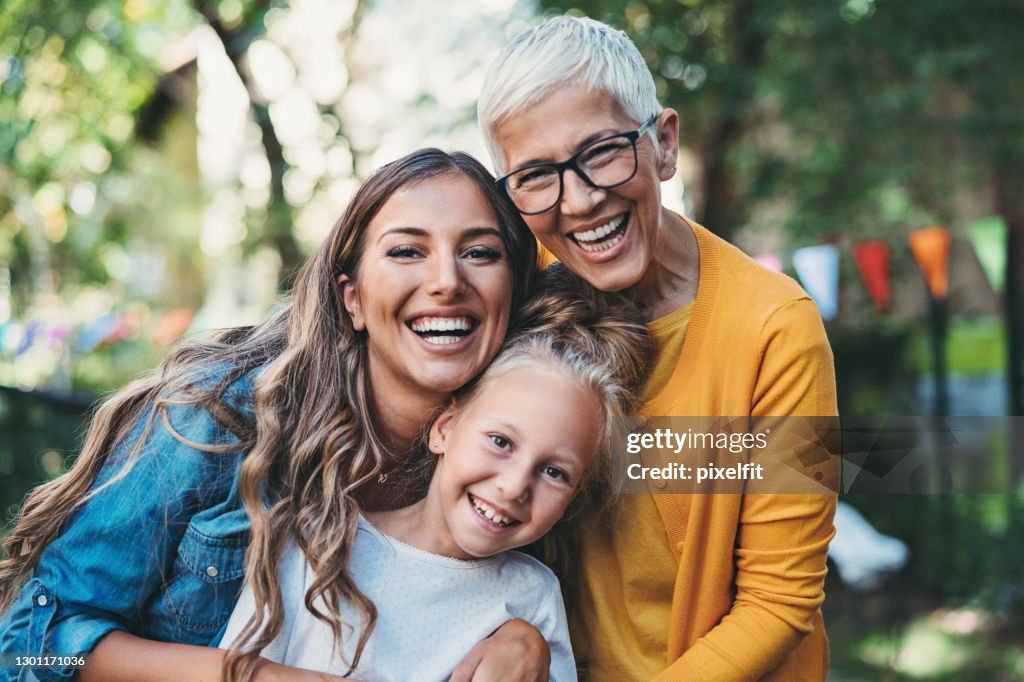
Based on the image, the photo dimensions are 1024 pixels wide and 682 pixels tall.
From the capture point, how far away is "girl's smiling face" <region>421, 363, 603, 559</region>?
1.92m

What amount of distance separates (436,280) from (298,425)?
1.45 feet

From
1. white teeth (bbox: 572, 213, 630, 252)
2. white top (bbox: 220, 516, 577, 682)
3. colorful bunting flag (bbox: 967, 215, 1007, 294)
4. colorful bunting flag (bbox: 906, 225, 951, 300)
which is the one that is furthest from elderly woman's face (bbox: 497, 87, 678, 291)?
colorful bunting flag (bbox: 906, 225, 951, 300)

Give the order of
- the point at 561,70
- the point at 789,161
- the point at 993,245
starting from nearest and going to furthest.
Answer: the point at 561,70, the point at 993,245, the point at 789,161

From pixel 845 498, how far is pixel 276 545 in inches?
187

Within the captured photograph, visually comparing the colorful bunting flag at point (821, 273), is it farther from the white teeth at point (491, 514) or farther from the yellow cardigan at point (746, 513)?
the white teeth at point (491, 514)

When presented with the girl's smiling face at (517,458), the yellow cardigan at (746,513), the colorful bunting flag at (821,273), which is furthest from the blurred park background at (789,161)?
the girl's smiling face at (517,458)

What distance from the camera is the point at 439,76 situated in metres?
6.77

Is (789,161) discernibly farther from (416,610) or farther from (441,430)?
(416,610)

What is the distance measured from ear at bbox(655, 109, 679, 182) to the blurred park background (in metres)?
3.39

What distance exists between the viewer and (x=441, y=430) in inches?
82.1

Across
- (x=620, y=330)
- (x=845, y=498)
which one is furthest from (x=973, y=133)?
(x=620, y=330)

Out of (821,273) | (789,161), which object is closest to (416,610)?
(821,273)

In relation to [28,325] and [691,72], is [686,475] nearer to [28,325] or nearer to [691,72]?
[691,72]

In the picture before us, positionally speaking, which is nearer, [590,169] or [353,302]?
[590,169]
